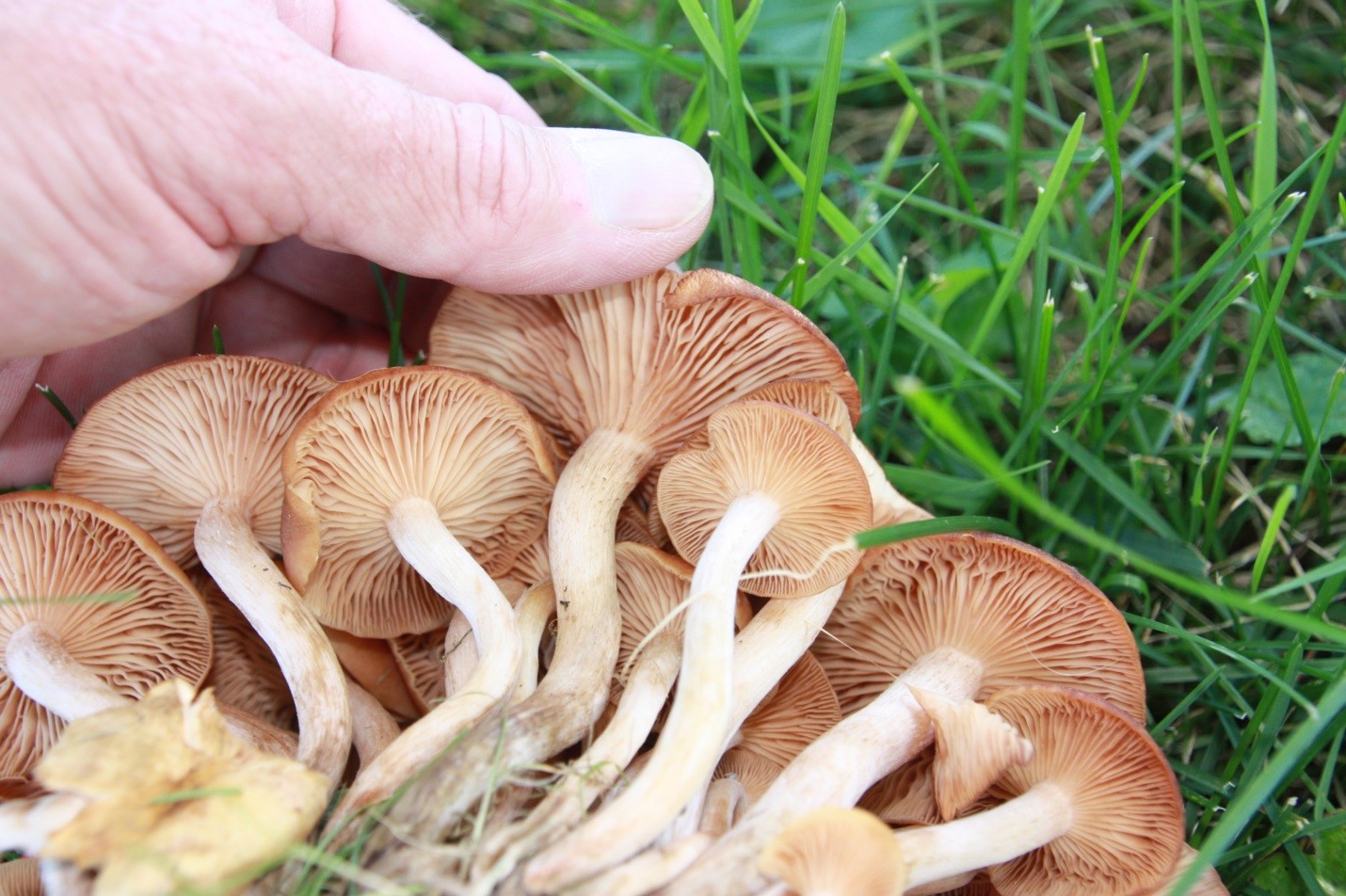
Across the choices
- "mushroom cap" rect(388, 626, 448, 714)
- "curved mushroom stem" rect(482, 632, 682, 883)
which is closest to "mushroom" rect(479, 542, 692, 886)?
"curved mushroom stem" rect(482, 632, 682, 883)

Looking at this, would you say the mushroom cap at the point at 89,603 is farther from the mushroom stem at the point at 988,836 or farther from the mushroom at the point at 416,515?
the mushroom stem at the point at 988,836

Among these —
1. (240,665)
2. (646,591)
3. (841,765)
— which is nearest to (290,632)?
(240,665)

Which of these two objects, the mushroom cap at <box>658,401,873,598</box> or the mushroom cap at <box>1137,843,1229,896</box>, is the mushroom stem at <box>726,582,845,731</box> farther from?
the mushroom cap at <box>1137,843,1229,896</box>

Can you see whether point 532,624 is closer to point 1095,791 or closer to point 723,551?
point 723,551

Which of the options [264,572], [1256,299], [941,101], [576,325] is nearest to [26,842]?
[264,572]

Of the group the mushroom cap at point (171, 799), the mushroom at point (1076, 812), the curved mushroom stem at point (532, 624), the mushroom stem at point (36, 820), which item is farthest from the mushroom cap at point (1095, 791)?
the mushroom stem at point (36, 820)
